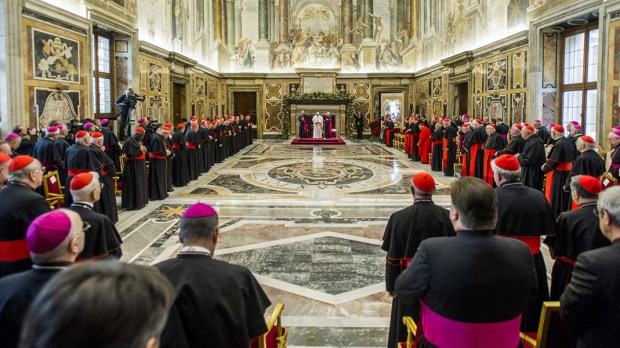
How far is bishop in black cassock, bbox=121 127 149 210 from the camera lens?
945 cm

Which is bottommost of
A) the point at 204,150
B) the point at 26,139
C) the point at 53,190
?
the point at 53,190

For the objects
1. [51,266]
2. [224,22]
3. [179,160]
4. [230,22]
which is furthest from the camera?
[230,22]

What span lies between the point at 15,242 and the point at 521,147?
8839 millimetres

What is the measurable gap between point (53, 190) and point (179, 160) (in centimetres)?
490

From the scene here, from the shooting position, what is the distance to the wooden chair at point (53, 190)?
24.2 feet

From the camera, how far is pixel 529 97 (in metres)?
13.0

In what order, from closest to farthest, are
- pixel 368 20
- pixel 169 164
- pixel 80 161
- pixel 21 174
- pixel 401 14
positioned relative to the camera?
pixel 21 174
pixel 80 161
pixel 169 164
pixel 401 14
pixel 368 20

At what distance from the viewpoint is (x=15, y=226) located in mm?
3934

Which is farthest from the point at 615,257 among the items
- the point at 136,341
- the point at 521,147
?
the point at 521,147

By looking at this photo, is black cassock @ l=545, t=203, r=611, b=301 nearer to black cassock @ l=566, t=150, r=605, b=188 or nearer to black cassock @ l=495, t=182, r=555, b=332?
black cassock @ l=495, t=182, r=555, b=332

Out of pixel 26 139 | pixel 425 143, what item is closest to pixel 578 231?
pixel 26 139

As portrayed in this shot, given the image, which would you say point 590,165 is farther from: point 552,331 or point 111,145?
point 111,145

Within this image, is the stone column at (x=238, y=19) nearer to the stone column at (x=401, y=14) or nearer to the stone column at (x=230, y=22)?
the stone column at (x=230, y=22)

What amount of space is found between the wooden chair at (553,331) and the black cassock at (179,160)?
1073cm
